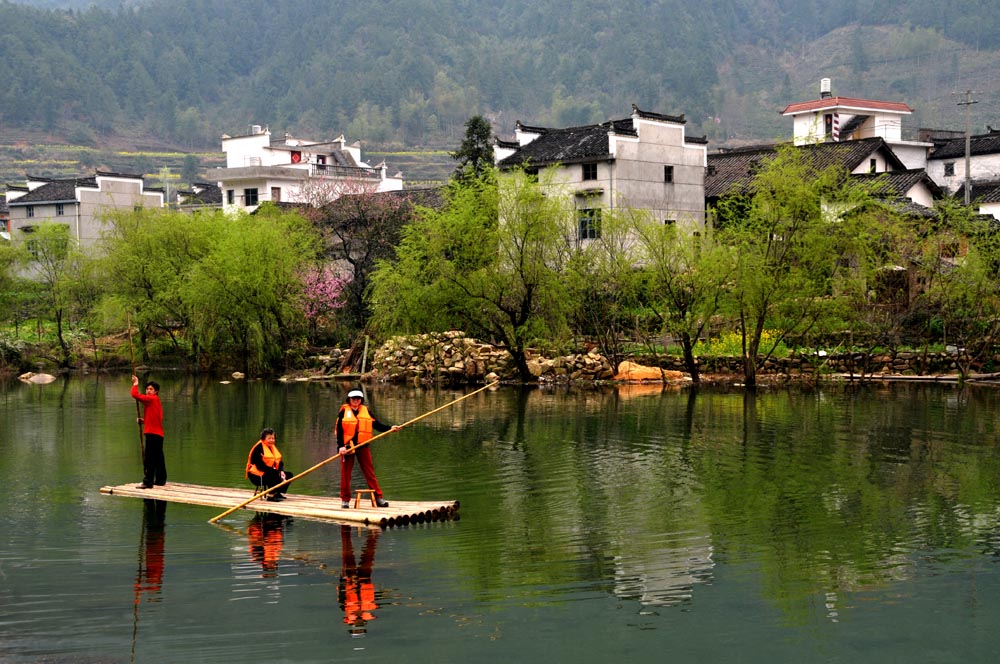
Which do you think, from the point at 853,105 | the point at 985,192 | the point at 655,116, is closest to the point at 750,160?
the point at 655,116

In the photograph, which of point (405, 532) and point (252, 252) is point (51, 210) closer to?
point (252, 252)

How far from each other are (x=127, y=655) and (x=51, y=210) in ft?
239

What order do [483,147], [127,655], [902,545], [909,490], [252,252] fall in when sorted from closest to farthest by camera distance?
[127,655]
[902,545]
[909,490]
[252,252]
[483,147]

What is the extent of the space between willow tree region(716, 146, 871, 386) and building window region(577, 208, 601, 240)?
20.3ft

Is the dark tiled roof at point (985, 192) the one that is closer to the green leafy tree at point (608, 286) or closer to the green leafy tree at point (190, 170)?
the green leafy tree at point (608, 286)

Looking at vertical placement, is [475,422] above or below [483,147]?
below

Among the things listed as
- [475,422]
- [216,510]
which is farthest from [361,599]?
[475,422]

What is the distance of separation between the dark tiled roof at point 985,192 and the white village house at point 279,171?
33.9 metres

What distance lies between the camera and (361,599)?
13836 millimetres

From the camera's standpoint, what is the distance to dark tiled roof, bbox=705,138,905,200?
55.1 meters

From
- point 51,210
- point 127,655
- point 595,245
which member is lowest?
point 127,655

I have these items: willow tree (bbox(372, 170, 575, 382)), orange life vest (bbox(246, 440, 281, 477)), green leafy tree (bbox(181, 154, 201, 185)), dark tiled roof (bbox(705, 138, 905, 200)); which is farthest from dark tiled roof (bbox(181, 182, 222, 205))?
green leafy tree (bbox(181, 154, 201, 185))

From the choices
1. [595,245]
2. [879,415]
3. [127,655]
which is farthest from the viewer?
[595,245]

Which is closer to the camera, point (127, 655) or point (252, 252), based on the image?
point (127, 655)
